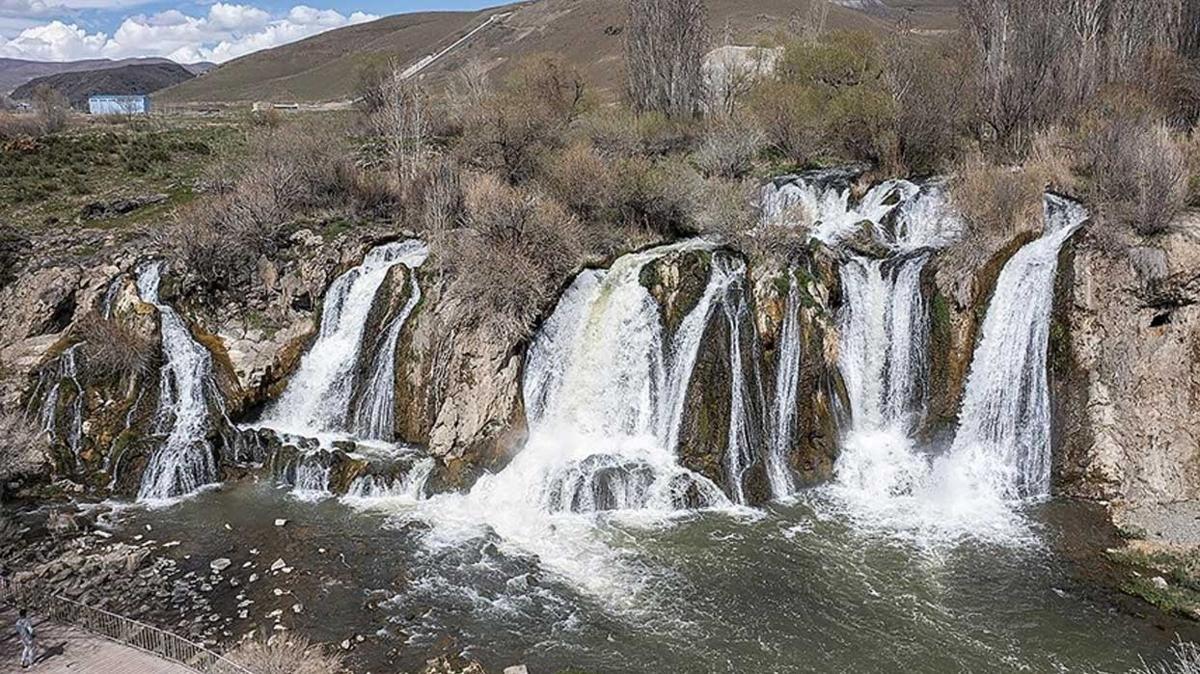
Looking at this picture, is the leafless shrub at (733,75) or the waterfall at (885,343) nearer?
the waterfall at (885,343)

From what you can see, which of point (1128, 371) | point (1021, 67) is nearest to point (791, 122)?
point (1021, 67)

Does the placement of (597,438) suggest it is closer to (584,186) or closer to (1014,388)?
(584,186)

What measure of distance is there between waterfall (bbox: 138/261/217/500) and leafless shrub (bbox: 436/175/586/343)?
826 cm

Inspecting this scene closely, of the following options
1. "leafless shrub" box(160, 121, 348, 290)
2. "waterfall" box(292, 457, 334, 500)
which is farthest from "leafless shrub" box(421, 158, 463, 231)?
"waterfall" box(292, 457, 334, 500)

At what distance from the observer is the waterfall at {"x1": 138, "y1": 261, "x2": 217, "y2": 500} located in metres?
23.0

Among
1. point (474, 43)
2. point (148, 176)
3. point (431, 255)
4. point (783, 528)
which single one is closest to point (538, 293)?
point (431, 255)

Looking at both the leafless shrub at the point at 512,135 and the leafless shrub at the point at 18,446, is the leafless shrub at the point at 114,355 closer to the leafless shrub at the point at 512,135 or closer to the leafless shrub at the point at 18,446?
the leafless shrub at the point at 18,446

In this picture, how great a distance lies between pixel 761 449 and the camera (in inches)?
902

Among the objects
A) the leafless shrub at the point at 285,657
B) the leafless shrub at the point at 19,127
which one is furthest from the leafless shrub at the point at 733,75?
the leafless shrub at the point at 19,127

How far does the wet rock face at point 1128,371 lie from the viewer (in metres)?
20.5

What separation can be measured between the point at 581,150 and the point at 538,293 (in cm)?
883

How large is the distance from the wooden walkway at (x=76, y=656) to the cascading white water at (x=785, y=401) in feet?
48.8

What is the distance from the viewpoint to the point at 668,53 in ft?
135

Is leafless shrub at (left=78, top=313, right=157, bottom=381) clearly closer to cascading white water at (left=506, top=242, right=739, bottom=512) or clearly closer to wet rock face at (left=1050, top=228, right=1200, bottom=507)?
cascading white water at (left=506, top=242, right=739, bottom=512)
